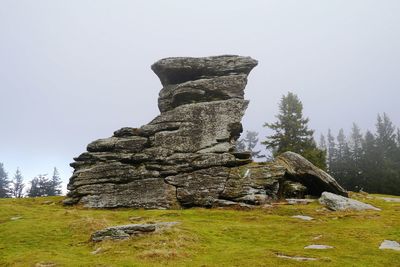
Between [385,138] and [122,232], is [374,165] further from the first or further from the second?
[122,232]

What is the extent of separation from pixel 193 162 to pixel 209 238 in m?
18.4

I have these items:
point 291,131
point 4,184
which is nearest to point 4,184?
point 4,184

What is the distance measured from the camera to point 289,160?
49.2m

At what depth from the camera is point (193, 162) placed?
46031 millimetres

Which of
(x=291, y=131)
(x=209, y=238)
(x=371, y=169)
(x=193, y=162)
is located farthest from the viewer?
(x=371, y=169)

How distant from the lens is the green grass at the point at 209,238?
22641 mm

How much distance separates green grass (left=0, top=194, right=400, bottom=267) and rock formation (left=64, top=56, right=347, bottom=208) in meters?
3.55

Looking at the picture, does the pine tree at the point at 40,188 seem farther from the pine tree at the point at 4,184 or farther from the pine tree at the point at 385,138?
the pine tree at the point at 385,138

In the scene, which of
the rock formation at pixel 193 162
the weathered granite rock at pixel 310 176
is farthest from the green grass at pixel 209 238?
the weathered granite rock at pixel 310 176

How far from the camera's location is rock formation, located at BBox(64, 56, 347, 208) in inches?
1738

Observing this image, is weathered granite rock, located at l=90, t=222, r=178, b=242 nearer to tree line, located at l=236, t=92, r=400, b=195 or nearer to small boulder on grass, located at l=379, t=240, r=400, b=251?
small boulder on grass, located at l=379, t=240, r=400, b=251

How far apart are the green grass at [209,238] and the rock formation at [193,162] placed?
3551mm

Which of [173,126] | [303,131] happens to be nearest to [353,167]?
[303,131]

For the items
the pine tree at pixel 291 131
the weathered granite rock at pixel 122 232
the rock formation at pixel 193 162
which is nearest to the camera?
the weathered granite rock at pixel 122 232
